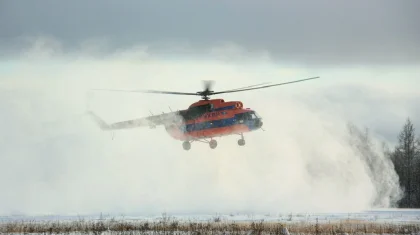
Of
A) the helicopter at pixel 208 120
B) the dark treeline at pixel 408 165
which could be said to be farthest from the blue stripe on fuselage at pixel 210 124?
the dark treeline at pixel 408 165

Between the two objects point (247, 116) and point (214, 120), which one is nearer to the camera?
point (247, 116)

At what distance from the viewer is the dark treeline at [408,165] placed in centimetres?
9212

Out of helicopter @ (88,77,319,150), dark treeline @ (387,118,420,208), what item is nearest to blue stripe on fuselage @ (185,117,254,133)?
helicopter @ (88,77,319,150)

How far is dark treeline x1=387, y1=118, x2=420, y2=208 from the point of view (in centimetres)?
9212

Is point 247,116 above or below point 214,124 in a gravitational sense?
above

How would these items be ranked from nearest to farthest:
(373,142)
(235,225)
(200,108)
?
(235,225), (200,108), (373,142)

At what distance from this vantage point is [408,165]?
9644cm

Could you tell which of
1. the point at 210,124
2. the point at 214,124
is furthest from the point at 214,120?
the point at 210,124

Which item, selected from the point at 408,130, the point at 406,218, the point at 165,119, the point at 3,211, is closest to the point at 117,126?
the point at 165,119

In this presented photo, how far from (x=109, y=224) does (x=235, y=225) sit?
24.8ft

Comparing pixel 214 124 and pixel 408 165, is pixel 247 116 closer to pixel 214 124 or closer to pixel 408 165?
pixel 214 124

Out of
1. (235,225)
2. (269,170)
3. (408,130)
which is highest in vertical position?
(408,130)

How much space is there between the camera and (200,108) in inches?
2292

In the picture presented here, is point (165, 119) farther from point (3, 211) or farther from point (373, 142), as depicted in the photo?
point (373, 142)
